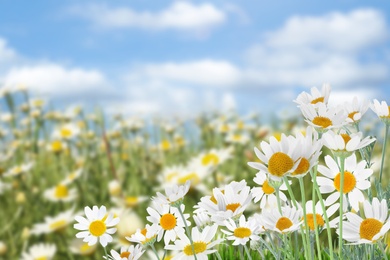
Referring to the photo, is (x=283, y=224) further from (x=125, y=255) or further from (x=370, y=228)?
(x=125, y=255)

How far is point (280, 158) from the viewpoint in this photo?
1.64ft

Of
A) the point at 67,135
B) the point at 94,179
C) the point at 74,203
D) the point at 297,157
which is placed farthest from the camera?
the point at 67,135

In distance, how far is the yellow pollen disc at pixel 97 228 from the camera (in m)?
0.64

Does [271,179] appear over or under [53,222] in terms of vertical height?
over

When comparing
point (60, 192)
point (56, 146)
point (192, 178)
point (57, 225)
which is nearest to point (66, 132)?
point (56, 146)

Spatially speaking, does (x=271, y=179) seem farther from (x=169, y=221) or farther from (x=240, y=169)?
(x=240, y=169)

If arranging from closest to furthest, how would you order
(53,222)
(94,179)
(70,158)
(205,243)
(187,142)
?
(205,243) → (53,222) → (94,179) → (70,158) → (187,142)

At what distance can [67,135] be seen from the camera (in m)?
2.37

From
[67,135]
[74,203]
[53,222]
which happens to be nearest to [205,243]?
[53,222]

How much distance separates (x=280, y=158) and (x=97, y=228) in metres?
0.24

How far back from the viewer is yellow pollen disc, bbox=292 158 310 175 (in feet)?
1.63

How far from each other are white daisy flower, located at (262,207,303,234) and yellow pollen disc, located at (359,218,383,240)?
0.19 ft

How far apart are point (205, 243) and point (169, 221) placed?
0.14ft

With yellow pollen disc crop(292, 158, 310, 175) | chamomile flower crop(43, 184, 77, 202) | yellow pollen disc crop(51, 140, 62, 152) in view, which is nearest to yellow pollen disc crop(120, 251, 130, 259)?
yellow pollen disc crop(292, 158, 310, 175)
